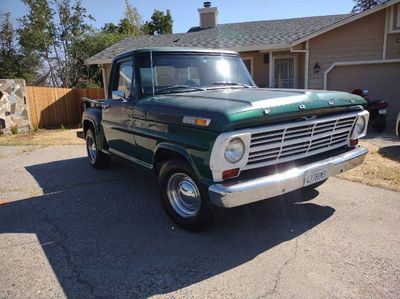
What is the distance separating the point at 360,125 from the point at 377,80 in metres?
9.16

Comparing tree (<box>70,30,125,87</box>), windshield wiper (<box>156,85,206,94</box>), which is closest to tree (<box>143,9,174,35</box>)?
tree (<box>70,30,125,87</box>)

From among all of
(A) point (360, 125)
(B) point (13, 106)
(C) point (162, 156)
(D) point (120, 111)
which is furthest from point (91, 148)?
(B) point (13, 106)

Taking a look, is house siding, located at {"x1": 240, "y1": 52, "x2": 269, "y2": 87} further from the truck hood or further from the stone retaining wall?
the truck hood

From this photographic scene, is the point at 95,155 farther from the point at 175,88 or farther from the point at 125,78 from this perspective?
the point at 175,88

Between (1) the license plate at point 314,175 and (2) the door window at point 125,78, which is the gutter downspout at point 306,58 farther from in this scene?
(1) the license plate at point 314,175

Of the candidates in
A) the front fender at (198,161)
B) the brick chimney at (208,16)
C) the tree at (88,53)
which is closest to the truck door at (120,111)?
the front fender at (198,161)

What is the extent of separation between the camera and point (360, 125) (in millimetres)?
4484

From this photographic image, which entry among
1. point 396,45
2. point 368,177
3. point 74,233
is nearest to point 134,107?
point 74,233

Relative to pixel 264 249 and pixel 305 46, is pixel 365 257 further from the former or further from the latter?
pixel 305 46

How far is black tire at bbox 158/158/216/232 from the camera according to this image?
11.8ft

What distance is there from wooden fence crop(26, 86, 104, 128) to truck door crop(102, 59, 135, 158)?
10.3m

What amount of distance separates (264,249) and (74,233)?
88.8 inches

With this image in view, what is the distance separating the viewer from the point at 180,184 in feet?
13.2

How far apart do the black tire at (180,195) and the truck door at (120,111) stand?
105 centimetres
